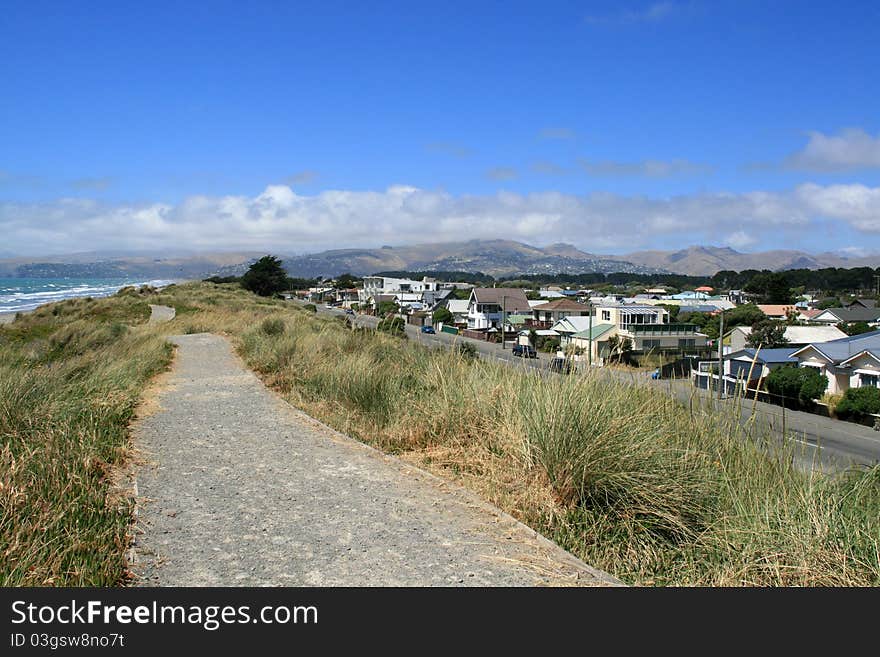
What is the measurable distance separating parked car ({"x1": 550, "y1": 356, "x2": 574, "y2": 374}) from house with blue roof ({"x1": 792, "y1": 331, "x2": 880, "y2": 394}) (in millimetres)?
35044

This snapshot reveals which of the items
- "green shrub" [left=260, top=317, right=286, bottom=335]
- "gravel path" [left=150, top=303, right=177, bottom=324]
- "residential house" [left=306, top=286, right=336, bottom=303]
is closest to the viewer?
"green shrub" [left=260, top=317, right=286, bottom=335]

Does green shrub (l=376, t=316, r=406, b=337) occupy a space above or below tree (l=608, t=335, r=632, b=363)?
below

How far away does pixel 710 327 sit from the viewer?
71.1 m

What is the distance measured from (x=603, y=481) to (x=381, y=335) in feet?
28.5

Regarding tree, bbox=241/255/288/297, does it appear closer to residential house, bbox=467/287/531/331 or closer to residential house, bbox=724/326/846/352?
residential house, bbox=467/287/531/331

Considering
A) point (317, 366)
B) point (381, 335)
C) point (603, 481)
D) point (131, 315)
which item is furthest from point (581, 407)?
point (131, 315)

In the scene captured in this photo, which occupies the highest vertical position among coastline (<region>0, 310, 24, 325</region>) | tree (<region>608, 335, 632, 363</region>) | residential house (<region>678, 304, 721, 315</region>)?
tree (<region>608, 335, 632, 363</region>)

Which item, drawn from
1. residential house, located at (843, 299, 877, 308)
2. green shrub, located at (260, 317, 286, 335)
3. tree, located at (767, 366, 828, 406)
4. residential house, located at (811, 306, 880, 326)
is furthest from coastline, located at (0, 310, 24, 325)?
residential house, located at (843, 299, 877, 308)

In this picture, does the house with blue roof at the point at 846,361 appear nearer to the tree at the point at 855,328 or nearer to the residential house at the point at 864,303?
the tree at the point at 855,328

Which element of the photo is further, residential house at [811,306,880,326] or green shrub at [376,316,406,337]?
residential house at [811,306,880,326]

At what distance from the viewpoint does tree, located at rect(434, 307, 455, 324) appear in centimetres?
8681

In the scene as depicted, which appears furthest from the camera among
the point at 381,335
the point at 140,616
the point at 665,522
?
the point at 381,335

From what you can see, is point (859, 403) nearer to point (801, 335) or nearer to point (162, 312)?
point (801, 335)

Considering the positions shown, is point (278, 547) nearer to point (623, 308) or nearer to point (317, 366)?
point (317, 366)
